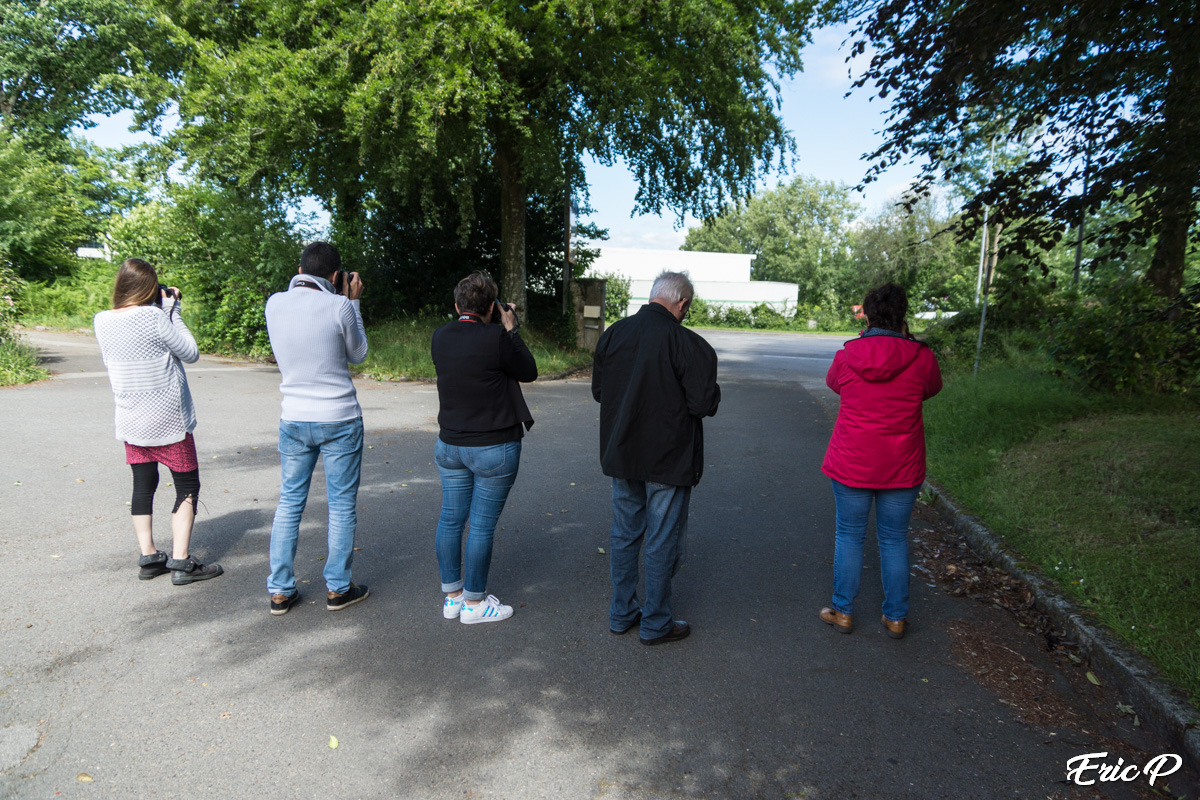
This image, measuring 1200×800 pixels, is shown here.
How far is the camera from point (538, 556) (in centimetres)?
506

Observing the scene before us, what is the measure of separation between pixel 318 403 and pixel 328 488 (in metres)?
0.45

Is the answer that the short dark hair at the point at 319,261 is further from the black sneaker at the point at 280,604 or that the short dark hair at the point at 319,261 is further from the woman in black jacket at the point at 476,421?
the black sneaker at the point at 280,604

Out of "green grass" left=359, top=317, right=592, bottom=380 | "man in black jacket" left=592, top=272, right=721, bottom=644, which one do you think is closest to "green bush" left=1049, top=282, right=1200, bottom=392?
"man in black jacket" left=592, top=272, right=721, bottom=644

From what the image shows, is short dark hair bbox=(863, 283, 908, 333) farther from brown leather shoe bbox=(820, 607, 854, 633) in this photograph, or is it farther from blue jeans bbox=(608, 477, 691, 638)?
brown leather shoe bbox=(820, 607, 854, 633)

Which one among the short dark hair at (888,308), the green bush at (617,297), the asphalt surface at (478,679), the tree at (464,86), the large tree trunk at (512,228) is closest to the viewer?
the asphalt surface at (478,679)

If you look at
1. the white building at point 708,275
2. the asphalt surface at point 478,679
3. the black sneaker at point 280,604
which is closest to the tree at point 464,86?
the asphalt surface at point 478,679

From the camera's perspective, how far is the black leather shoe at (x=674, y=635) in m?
3.81

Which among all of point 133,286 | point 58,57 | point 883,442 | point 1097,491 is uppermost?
point 58,57

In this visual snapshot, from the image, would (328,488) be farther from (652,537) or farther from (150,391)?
(652,537)

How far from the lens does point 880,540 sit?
13.2 ft

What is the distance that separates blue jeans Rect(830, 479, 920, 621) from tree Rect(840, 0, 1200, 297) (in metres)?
2.74

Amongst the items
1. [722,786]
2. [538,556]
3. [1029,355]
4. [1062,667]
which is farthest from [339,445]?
[1029,355]

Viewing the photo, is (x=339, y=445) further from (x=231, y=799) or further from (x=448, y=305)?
(x=448, y=305)

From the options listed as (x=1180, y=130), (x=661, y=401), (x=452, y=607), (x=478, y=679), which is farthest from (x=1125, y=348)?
(x=478, y=679)
